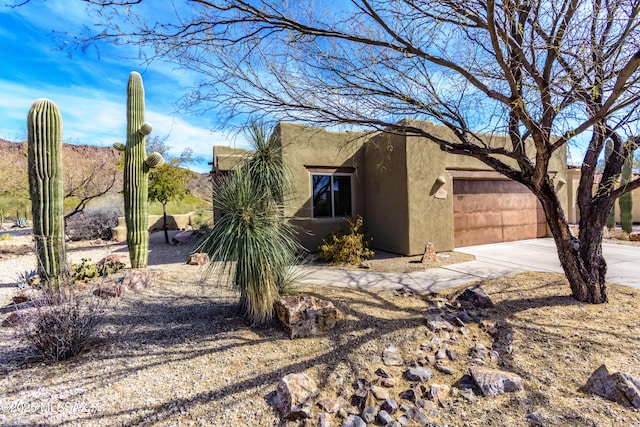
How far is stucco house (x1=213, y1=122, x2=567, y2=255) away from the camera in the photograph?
8383 mm

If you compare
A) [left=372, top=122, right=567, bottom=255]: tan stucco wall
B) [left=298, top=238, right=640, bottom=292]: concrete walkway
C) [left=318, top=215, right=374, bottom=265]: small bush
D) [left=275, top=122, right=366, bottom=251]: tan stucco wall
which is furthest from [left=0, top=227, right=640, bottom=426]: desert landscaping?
[left=275, top=122, right=366, bottom=251]: tan stucco wall

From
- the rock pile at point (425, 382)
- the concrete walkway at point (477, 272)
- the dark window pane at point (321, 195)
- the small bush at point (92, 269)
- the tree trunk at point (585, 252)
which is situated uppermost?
the dark window pane at point (321, 195)

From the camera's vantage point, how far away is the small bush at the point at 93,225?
1478 cm

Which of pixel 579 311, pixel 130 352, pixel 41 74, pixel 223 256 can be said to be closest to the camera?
pixel 130 352

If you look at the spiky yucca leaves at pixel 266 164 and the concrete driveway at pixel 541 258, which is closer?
the spiky yucca leaves at pixel 266 164

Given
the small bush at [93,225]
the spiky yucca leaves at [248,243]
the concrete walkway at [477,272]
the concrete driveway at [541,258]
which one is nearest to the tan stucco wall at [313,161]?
the concrete walkway at [477,272]

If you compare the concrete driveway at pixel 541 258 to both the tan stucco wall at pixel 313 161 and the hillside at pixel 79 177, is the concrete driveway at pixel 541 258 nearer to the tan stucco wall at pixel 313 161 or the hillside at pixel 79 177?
the tan stucco wall at pixel 313 161

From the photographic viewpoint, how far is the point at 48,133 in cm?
604

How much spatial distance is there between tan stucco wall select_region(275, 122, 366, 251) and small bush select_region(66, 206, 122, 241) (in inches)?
435

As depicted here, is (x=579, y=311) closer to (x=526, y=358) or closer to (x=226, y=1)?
(x=526, y=358)

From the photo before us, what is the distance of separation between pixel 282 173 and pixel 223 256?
1878 millimetres

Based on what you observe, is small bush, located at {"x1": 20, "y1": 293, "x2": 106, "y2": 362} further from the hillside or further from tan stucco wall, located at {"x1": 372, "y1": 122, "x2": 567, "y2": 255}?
the hillside

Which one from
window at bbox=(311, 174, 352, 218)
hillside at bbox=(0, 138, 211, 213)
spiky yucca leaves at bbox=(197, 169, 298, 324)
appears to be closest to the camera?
spiky yucca leaves at bbox=(197, 169, 298, 324)

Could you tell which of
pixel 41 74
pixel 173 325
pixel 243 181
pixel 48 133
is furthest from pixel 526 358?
pixel 48 133
